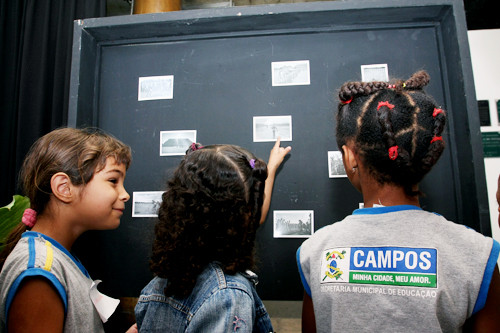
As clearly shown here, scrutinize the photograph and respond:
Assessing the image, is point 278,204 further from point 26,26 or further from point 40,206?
point 26,26

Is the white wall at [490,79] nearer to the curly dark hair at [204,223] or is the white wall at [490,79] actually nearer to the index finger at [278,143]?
the index finger at [278,143]

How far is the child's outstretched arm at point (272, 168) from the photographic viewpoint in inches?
51.1

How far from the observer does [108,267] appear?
1.42 meters

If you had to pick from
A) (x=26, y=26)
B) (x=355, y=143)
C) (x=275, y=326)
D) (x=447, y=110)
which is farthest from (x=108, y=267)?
(x=447, y=110)

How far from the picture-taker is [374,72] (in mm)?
1346

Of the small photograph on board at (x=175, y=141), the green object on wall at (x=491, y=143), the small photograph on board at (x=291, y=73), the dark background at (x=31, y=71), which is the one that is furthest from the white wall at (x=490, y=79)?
the dark background at (x=31, y=71)

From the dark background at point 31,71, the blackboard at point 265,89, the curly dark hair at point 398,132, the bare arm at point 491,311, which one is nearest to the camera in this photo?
the bare arm at point 491,311

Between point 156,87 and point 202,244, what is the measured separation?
96cm

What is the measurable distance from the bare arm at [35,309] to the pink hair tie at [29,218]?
21 cm

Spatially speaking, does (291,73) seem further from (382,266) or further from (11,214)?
(11,214)

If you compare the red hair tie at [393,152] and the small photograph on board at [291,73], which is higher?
the small photograph on board at [291,73]

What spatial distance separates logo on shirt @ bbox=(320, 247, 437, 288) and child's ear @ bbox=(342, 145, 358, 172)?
0.73ft

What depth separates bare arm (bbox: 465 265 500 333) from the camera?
0.64 m

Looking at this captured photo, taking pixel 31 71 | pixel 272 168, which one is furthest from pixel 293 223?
pixel 31 71
